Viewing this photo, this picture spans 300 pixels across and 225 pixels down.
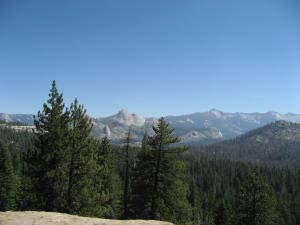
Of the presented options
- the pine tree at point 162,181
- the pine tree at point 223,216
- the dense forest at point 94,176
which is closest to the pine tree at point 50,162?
the dense forest at point 94,176

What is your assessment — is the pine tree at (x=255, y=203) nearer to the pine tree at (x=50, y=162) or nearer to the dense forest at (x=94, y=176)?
the dense forest at (x=94, y=176)

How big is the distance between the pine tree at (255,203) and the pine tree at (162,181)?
15.8m

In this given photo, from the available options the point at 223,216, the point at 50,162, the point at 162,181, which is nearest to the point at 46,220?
the point at 50,162

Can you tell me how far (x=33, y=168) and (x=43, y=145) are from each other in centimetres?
205

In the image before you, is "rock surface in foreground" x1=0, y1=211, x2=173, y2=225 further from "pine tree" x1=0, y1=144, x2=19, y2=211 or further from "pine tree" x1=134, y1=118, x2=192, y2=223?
"pine tree" x1=0, y1=144, x2=19, y2=211

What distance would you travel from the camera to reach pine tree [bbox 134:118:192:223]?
3234cm

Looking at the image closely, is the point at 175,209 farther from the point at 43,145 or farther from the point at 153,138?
the point at 43,145

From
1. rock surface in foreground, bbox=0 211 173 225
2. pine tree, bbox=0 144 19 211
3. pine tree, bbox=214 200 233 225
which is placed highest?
rock surface in foreground, bbox=0 211 173 225

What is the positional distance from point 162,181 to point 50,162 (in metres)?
11.2

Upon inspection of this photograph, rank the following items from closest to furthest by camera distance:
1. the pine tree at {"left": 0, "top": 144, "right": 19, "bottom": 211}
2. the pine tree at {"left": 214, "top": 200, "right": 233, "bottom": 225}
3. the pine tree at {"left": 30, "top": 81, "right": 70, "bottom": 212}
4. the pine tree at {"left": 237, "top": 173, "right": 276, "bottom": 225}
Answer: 1. the pine tree at {"left": 30, "top": 81, "right": 70, "bottom": 212}
2. the pine tree at {"left": 237, "top": 173, "right": 276, "bottom": 225}
3. the pine tree at {"left": 0, "top": 144, "right": 19, "bottom": 211}
4. the pine tree at {"left": 214, "top": 200, "right": 233, "bottom": 225}

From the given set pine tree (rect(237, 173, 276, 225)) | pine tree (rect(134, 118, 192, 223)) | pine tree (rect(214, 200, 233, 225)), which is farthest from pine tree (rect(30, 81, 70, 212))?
pine tree (rect(214, 200, 233, 225))

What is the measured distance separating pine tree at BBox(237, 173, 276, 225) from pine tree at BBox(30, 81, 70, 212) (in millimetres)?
27564

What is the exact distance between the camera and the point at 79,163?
28016mm

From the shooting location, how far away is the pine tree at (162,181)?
32344 millimetres
